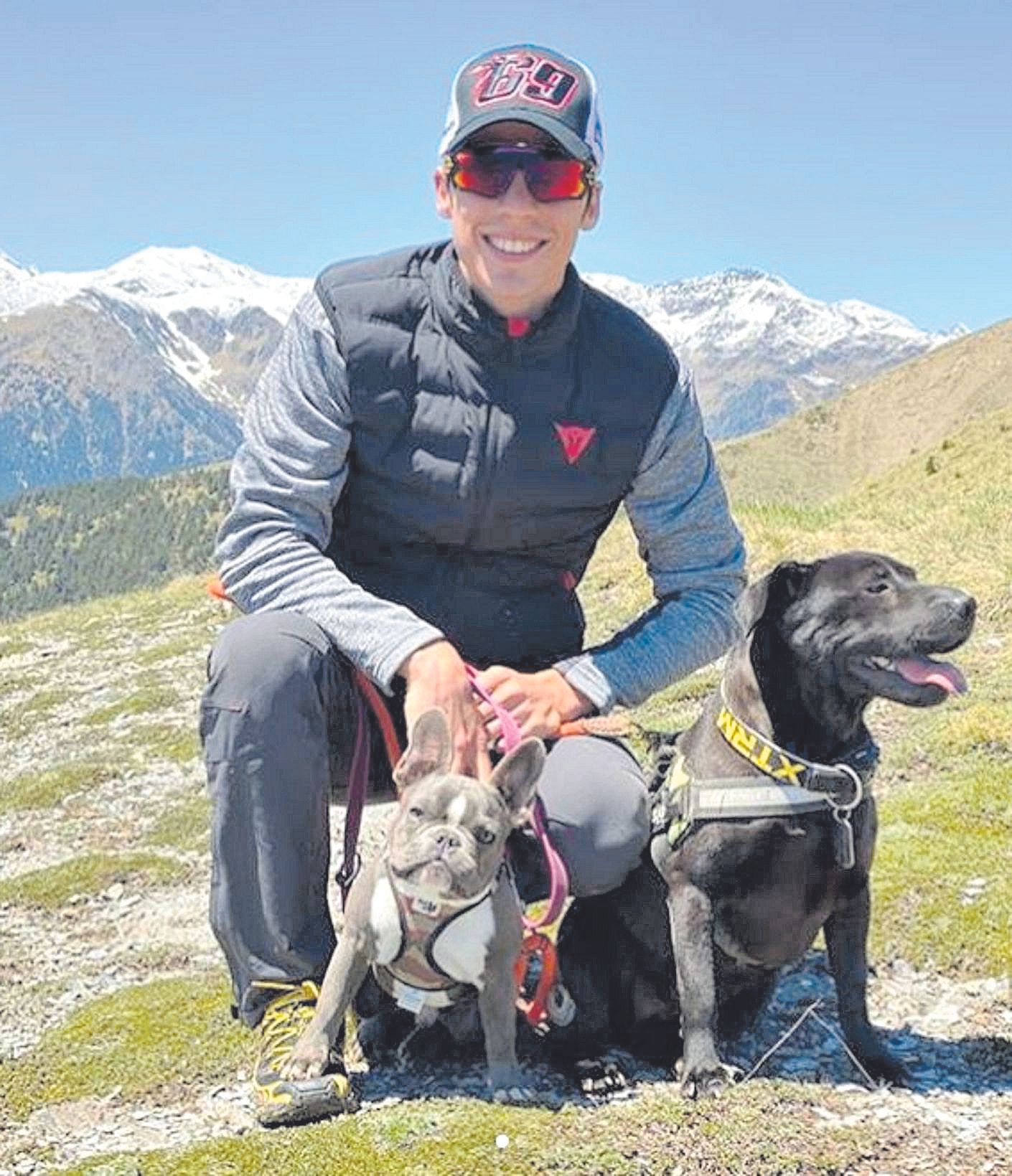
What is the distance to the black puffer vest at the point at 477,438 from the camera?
17.7 feet

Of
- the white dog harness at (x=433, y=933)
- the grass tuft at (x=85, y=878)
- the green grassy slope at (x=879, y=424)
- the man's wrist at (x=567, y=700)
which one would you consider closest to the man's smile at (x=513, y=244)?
the man's wrist at (x=567, y=700)

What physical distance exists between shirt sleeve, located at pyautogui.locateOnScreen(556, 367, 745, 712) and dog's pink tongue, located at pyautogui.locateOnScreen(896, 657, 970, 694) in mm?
838

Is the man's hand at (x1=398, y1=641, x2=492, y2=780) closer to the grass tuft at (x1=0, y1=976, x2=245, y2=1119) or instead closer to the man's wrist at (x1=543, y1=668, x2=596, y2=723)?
the man's wrist at (x1=543, y1=668, x2=596, y2=723)

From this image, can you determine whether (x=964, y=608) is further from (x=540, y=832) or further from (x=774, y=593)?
(x=540, y=832)

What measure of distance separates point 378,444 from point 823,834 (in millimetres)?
2422

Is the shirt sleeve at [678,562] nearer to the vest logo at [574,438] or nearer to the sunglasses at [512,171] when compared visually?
the vest logo at [574,438]

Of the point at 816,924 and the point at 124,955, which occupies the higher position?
the point at 816,924

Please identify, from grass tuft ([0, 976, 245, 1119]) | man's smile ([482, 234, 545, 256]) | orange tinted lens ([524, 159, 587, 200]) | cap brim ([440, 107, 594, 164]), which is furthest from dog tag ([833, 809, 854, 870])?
grass tuft ([0, 976, 245, 1119])

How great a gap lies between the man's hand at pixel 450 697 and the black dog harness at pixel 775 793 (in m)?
0.83

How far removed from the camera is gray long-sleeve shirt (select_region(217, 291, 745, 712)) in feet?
17.0

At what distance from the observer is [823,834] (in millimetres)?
5047

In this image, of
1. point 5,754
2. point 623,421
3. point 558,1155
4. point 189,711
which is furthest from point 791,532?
point 558,1155

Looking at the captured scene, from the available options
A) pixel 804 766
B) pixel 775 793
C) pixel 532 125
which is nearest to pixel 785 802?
pixel 775 793

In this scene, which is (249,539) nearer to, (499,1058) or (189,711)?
(499,1058)
